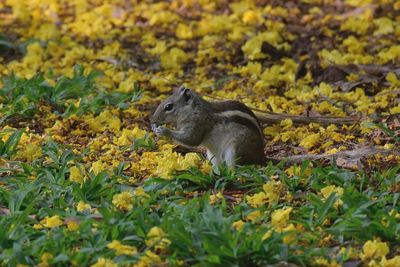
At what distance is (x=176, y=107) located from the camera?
762 centimetres

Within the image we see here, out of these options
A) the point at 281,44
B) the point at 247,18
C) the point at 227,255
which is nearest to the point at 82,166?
the point at 227,255

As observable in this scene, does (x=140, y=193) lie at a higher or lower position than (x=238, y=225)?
lower

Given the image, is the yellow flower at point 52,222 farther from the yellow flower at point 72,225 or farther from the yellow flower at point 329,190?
the yellow flower at point 329,190

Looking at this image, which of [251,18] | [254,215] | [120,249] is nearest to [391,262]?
[254,215]

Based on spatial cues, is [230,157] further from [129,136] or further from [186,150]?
[129,136]

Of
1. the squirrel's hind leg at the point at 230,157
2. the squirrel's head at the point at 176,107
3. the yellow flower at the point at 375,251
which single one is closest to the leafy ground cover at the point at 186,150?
the yellow flower at the point at 375,251

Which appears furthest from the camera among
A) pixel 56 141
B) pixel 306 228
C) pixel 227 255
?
pixel 56 141

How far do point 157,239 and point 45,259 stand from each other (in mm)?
652

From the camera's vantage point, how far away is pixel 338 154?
7.40 meters

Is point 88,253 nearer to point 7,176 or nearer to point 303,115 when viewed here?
point 7,176

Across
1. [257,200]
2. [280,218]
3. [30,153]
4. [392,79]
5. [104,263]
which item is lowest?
[392,79]

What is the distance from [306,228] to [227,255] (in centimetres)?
81

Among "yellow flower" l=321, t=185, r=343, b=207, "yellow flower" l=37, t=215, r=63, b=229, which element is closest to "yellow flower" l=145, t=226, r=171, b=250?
"yellow flower" l=37, t=215, r=63, b=229

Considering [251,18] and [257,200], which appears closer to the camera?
[257,200]
